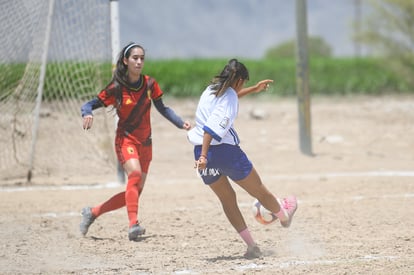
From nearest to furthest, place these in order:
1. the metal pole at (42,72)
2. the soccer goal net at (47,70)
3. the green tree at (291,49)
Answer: the soccer goal net at (47,70) → the metal pole at (42,72) → the green tree at (291,49)

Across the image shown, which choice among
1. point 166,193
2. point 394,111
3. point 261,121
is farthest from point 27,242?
point 394,111

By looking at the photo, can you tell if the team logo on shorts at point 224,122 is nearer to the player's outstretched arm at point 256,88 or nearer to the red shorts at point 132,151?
the player's outstretched arm at point 256,88

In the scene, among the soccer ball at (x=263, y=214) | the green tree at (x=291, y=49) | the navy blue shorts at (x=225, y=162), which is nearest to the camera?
the navy blue shorts at (x=225, y=162)

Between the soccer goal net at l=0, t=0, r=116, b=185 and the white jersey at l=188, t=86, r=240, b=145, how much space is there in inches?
206

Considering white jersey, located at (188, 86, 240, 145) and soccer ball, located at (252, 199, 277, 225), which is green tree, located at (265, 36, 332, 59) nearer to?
soccer ball, located at (252, 199, 277, 225)

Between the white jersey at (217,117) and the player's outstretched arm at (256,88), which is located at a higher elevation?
the player's outstretched arm at (256,88)

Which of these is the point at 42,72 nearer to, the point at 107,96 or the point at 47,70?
the point at 47,70

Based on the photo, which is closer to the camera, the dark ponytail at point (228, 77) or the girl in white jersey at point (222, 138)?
the girl in white jersey at point (222, 138)

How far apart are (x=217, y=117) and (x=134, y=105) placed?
69.7 inches

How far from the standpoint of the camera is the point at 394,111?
2506 cm

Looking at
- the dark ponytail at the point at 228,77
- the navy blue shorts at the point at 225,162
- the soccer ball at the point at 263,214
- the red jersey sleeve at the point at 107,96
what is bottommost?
the soccer ball at the point at 263,214

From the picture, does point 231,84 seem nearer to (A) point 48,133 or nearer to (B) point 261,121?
(A) point 48,133

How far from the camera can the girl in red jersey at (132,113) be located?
858 centimetres

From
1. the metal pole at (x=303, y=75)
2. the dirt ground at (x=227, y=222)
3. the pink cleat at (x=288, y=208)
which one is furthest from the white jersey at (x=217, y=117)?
the metal pole at (x=303, y=75)
